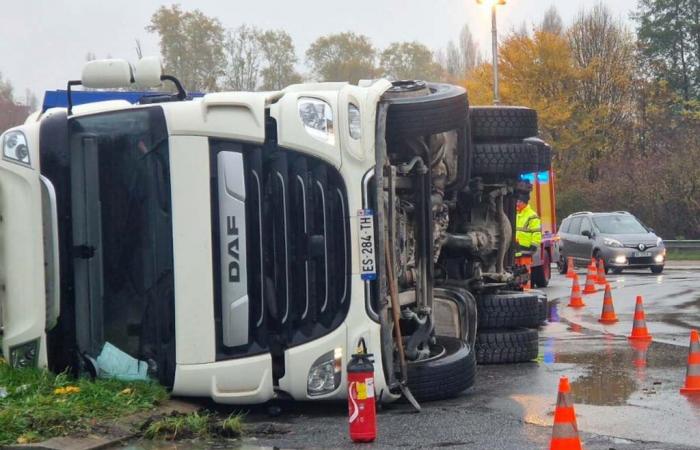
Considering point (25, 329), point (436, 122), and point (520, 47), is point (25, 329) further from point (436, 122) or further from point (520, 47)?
point (520, 47)

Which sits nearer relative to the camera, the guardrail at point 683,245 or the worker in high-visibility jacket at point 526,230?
the worker in high-visibility jacket at point 526,230

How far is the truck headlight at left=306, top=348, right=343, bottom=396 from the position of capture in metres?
6.72

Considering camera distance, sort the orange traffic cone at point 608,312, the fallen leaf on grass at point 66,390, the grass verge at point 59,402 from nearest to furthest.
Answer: the grass verge at point 59,402, the fallen leaf on grass at point 66,390, the orange traffic cone at point 608,312

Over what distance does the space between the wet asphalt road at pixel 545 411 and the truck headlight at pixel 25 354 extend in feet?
4.26

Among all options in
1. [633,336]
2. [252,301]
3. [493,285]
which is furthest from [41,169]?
[633,336]

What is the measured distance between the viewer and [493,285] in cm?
967

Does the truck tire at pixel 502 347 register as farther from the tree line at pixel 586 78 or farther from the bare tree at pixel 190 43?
the bare tree at pixel 190 43

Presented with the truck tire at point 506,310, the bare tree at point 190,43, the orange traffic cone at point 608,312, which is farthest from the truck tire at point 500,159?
the bare tree at point 190,43

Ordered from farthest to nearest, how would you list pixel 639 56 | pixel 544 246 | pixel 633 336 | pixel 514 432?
pixel 639 56 → pixel 544 246 → pixel 633 336 → pixel 514 432

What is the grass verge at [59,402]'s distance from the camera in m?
5.88

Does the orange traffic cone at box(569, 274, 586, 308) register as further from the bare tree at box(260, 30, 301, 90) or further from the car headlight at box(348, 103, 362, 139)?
the bare tree at box(260, 30, 301, 90)

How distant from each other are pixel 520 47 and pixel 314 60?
55.0 feet

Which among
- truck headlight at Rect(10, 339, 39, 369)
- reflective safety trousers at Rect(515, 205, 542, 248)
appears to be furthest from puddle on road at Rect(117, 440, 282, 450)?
reflective safety trousers at Rect(515, 205, 542, 248)

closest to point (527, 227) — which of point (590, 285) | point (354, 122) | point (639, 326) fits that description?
point (590, 285)
